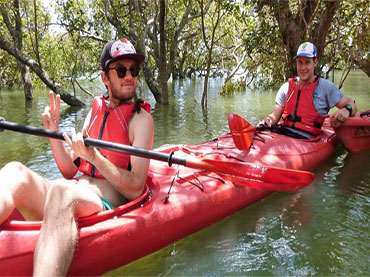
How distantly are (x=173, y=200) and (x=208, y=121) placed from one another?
18.6ft

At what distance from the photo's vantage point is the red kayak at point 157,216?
2.07 m

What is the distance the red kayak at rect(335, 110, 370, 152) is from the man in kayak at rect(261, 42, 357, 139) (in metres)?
0.17

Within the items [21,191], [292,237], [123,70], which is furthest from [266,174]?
[21,191]

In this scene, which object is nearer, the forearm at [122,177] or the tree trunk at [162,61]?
the forearm at [122,177]

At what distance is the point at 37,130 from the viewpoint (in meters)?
2.51

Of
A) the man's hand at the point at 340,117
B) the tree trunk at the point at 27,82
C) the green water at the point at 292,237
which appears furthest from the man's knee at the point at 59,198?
the tree trunk at the point at 27,82

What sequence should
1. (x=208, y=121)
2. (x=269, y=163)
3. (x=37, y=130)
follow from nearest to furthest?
(x=37, y=130) < (x=269, y=163) < (x=208, y=121)

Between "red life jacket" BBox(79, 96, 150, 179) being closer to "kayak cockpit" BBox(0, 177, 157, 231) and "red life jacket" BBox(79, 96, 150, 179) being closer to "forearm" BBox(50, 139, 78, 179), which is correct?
"forearm" BBox(50, 139, 78, 179)

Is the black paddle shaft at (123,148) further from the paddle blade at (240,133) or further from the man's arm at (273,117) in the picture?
the man's arm at (273,117)

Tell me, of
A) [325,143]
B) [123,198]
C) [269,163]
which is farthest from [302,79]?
[123,198]

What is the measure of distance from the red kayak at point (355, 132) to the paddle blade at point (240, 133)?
1392 millimetres

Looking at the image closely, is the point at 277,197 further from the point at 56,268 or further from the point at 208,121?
the point at 208,121

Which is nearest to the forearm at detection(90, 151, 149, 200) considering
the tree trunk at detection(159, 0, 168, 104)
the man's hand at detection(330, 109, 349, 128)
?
the man's hand at detection(330, 109, 349, 128)

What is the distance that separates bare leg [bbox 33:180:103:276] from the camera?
1.93 m
